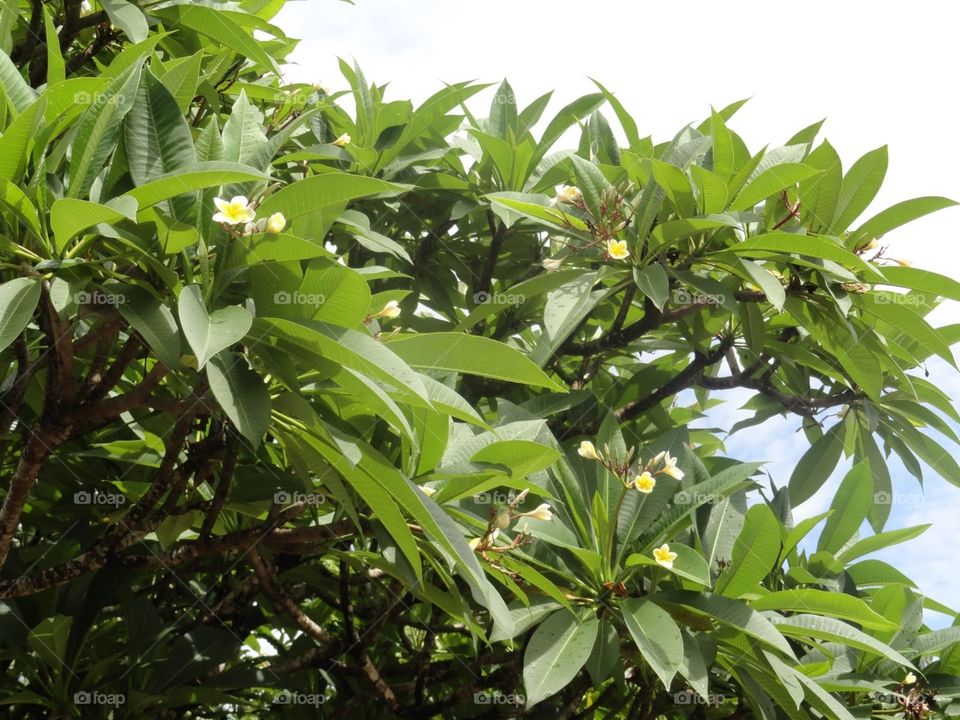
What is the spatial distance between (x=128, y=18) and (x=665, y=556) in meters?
1.61

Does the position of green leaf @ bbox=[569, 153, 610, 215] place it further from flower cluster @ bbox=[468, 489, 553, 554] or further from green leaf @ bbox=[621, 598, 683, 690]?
green leaf @ bbox=[621, 598, 683, 690]

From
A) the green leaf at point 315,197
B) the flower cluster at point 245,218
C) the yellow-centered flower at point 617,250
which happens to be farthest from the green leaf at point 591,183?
the flower cluster at point 245,218

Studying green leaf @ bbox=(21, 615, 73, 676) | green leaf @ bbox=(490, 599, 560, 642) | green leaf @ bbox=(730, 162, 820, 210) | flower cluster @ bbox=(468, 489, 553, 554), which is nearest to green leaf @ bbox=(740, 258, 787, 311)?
green leaf @ bbox=(730, 162, 820, 210)

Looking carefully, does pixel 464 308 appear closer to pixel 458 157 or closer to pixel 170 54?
pixel 458 157

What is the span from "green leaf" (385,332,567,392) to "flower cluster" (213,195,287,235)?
0.27 m

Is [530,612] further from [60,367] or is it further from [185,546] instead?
[60,367]

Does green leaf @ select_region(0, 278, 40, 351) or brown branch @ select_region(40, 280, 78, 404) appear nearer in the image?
green leaf @ select_region(0, 278, 40, 351)

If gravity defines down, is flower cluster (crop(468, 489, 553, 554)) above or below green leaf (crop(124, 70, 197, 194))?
below

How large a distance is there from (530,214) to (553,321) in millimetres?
343

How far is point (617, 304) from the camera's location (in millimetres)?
2652

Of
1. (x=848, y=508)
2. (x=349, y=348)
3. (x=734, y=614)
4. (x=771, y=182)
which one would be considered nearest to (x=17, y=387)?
(x=349, y=348)

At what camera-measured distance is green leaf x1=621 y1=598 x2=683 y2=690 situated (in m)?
1.68

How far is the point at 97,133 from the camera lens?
136 centimetres

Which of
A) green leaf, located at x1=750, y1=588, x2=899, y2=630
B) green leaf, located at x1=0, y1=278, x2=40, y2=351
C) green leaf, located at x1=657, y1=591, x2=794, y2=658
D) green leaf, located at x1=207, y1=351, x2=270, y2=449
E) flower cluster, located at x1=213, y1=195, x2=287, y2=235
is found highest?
flower cluster, located at x1=213, y1=195, x2=287, y2=235
